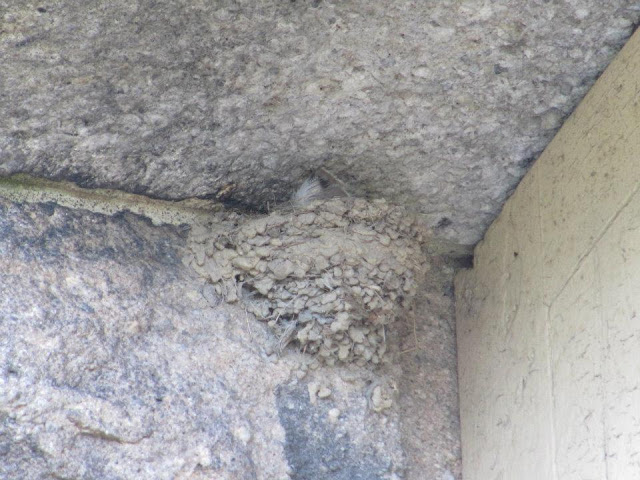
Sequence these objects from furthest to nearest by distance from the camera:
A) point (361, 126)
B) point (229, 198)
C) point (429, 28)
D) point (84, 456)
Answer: point (229, 198) < point (361, 126) < point (429, 28) < point (84, 456)

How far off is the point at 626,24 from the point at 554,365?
950 mm

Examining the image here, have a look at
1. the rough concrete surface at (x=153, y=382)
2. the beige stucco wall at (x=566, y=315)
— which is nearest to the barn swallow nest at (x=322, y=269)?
the rough concrete surface at (x=153, y=382)

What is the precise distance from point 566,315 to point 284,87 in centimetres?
102

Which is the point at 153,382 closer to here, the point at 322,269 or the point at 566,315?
the point at 322,269

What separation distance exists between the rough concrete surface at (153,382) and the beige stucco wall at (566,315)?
0.28 meters

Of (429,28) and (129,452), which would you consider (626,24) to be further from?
(129,452)

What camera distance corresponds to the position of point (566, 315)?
271 cm

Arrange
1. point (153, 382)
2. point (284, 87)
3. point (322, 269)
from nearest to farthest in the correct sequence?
point (153, 382), point (284, 87), point (322, 269)

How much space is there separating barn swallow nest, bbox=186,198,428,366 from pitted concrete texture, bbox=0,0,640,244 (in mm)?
136

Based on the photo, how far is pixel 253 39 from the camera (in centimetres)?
262

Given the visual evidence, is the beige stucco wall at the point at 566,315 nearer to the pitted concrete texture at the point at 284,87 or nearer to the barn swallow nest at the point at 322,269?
the pitted concrete texture at the point at 284,87

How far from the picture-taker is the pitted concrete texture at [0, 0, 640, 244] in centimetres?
252

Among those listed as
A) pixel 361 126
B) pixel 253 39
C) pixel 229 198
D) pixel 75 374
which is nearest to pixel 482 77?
pixel 361 126

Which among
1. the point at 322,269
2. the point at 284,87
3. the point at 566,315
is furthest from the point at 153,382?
the point at 566,315
